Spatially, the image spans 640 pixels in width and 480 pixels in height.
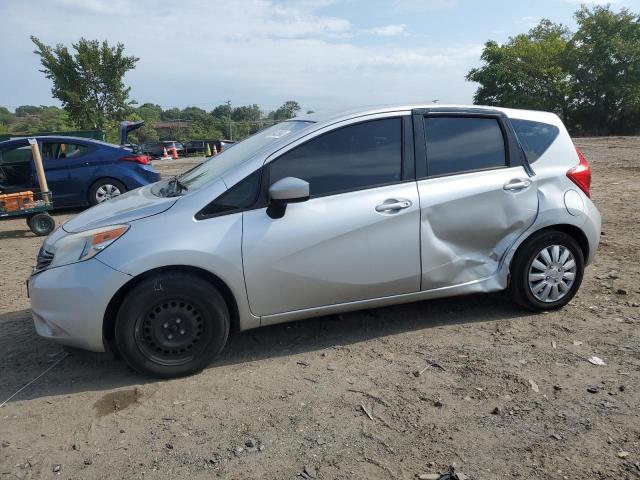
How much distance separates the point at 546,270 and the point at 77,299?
3.45 metres

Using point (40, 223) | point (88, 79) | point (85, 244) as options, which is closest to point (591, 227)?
point (85, 244)

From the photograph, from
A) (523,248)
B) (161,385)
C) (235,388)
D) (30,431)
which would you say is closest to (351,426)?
(235,388)

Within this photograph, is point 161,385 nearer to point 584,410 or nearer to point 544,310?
point 584,410

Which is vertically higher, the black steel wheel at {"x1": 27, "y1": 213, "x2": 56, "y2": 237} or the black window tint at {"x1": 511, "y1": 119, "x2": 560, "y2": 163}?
the black window tint at {"x1": 511, "y1": 119, "x2": 560, "y2": 163}

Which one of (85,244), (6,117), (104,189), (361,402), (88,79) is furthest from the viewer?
(6,117)

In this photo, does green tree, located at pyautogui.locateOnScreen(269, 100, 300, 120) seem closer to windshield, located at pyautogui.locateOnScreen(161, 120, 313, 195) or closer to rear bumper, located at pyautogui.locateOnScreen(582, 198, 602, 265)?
windshield, located at pyautogui.locateOnScreen(161, 120, 313, 195)

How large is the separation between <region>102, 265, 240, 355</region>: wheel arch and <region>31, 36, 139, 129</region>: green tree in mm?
33475

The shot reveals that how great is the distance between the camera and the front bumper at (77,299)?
11.6 feet

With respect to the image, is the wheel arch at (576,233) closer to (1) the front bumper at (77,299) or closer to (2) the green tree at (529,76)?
(1) the front bumper at (77,299)

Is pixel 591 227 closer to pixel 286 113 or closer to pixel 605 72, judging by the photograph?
pixel 286 113

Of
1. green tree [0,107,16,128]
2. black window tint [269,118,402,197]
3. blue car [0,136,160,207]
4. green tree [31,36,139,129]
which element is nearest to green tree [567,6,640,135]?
green tree [31,36,139,129]

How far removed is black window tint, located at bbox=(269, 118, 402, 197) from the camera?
397cm

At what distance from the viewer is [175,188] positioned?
4332 millimetres

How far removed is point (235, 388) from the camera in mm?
3611
